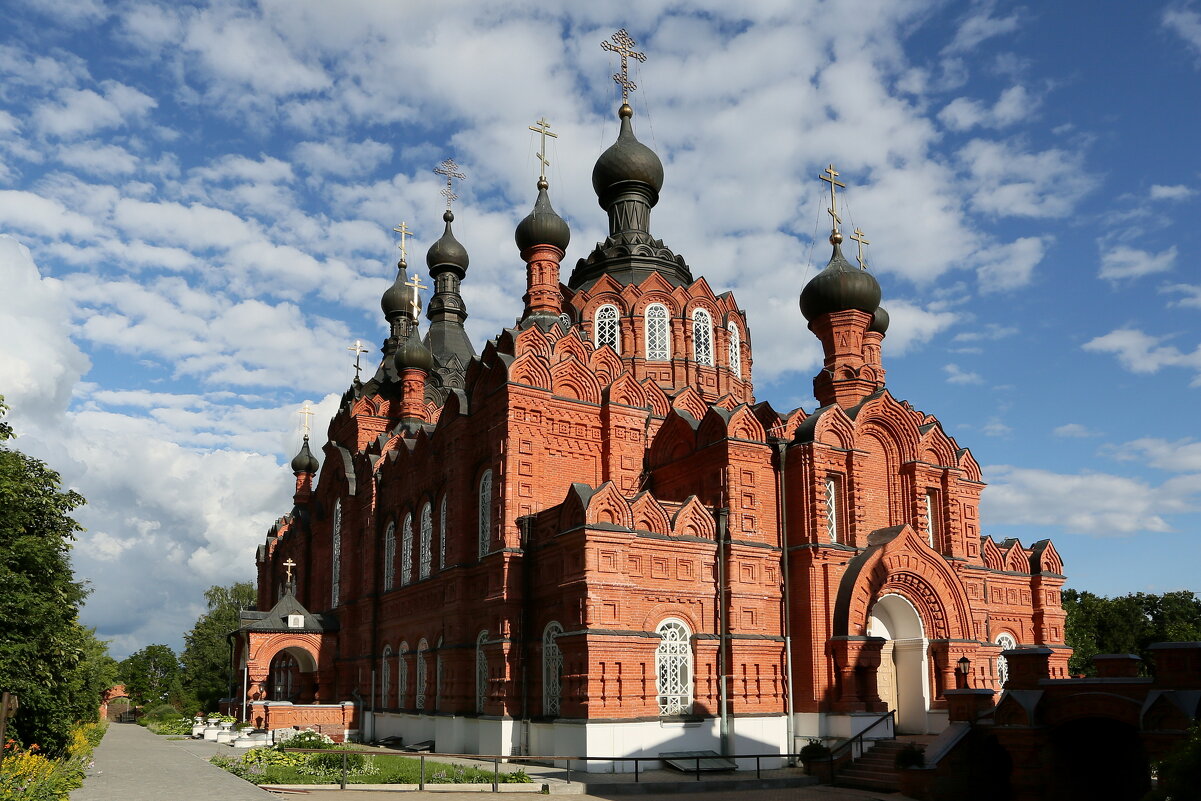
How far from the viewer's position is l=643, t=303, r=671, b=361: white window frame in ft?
83.2

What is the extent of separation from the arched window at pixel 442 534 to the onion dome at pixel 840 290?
9575mm

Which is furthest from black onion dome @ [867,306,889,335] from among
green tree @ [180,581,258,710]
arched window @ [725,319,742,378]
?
green tree @ [180,581,258,710]

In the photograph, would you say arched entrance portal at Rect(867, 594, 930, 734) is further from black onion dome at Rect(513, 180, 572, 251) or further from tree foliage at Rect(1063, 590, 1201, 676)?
tree foliage at Rect(1063, 590, 1201, 676)

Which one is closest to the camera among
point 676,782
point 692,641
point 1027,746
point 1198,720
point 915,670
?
point 1198,720

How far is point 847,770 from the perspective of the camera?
16.9m

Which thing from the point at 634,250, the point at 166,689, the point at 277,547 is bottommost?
the point at 166,689

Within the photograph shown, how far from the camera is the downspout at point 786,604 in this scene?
1827cm

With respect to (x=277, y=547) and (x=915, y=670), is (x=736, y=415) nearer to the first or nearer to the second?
(x=915, y=670)

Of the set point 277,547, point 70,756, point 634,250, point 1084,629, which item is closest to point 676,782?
point 70,756

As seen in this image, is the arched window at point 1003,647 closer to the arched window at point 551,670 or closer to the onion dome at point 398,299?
the arched window at point 551,670

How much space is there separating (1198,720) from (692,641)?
8578 millimetres

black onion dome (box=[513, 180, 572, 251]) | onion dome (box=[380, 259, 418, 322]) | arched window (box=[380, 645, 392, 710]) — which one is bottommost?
arched window (box=[380, 645, 392, 710])

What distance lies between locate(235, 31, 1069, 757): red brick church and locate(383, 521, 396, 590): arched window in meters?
0.09

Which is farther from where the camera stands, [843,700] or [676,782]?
[843,700]
